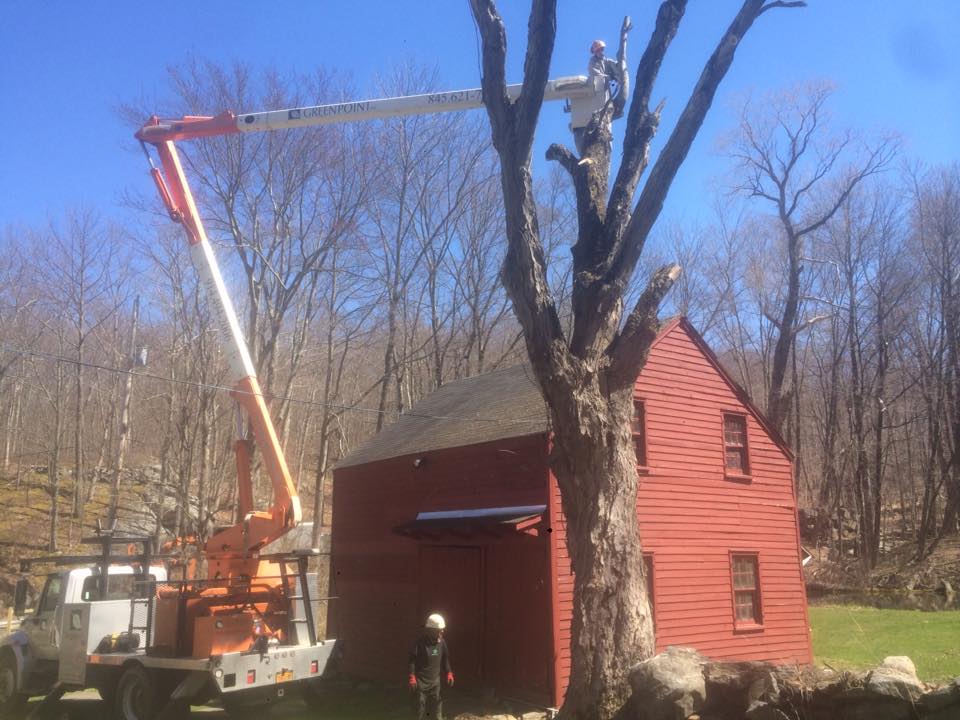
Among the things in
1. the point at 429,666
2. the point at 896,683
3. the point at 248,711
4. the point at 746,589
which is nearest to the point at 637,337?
the point at 896,683

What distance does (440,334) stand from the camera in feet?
114

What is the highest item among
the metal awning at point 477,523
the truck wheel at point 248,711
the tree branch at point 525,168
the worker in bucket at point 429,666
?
the tree branch at point 525,168

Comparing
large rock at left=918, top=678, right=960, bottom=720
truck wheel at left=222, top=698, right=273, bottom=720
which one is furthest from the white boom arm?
large rock at left=918, top=678, right=960, bottom=720

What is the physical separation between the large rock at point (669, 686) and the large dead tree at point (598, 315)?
46 cm

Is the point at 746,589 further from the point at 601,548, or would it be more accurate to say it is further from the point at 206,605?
the point at 206,605

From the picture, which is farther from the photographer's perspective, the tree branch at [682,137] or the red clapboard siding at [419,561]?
the red clapboard siding at [419,561]

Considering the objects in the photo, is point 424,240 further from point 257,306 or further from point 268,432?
point 268,432

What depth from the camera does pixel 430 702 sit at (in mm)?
10500

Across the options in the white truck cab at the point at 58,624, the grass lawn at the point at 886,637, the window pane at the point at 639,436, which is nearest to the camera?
the white truck cab at the point at 58,624

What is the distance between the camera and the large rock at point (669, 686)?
6.80 m

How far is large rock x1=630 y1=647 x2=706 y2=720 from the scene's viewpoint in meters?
6.80

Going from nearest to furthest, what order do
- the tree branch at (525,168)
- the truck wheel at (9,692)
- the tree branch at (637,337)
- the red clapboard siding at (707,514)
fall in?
the tree branch at (637,337)
the tree branch at (525,168)
the truck wheel at (9,692)
the red clapboard siding at (707,514)

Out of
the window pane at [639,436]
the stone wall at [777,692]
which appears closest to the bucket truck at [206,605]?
the stone wall at [777,692]

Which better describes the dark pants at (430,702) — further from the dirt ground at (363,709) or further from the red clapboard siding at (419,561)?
the red clapboard siding at (419,561)
